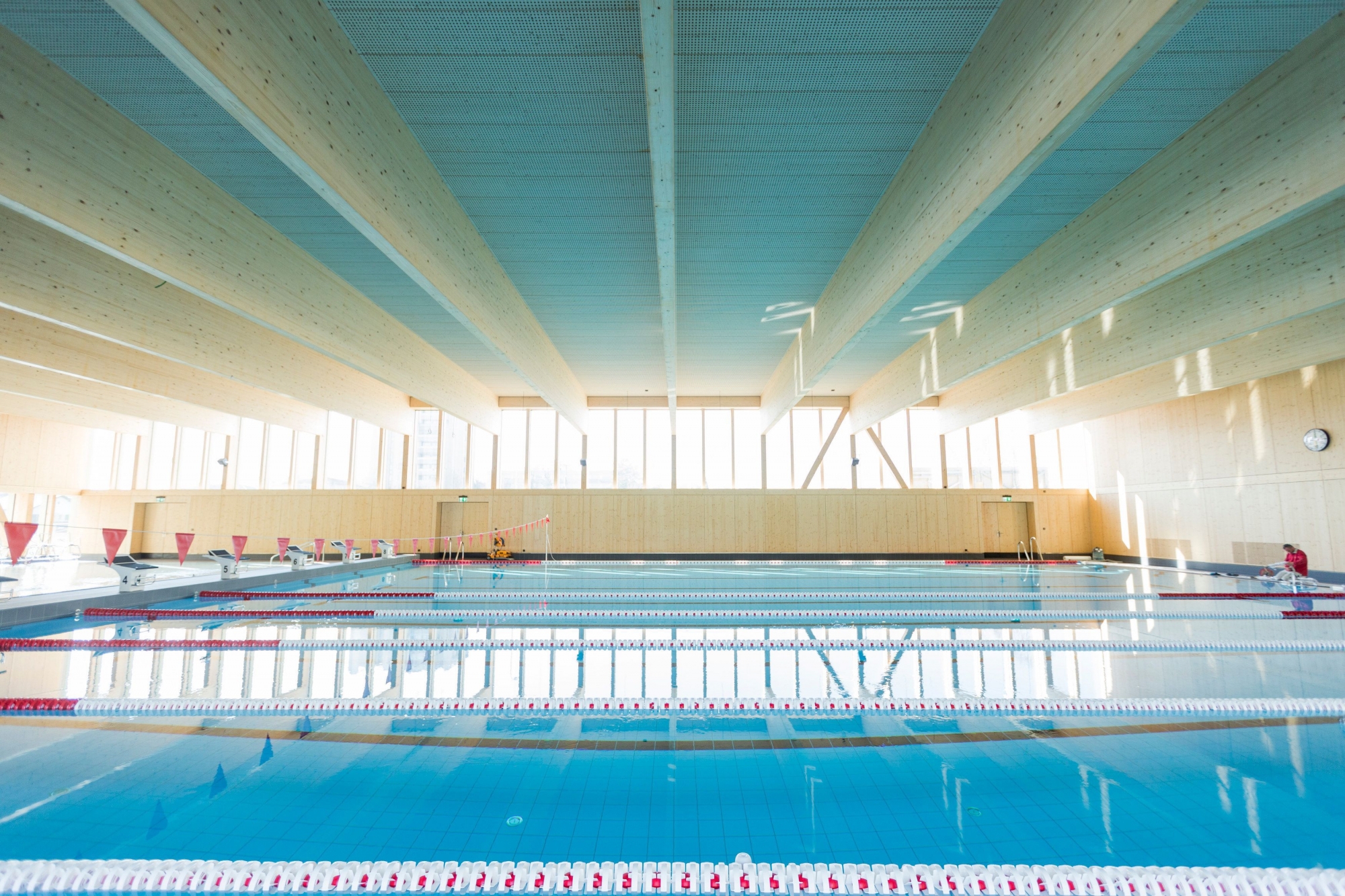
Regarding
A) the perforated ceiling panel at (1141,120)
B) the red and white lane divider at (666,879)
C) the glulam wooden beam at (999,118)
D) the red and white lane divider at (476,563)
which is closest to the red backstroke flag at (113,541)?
the red and white lane divider at (666,879)

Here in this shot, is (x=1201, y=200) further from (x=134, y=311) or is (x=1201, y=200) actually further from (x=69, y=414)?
(x=69, y=414)

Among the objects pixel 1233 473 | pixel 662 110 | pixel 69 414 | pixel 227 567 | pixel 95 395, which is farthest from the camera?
pixel 69 414

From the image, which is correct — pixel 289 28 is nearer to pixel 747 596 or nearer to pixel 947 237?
pixel 947 237

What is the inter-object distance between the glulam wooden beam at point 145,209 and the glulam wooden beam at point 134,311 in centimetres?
119

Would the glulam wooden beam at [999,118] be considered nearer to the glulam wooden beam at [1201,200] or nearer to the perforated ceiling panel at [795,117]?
the perforated ceiling panel at [795,117]

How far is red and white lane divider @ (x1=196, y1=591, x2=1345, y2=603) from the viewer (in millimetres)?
8633

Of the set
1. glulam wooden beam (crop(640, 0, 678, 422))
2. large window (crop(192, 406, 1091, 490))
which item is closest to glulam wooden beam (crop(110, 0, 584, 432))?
glulam wooden beam (crop(640, 0, 678, 422))

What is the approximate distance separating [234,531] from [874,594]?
53.0ft

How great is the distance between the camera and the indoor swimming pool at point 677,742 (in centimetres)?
239

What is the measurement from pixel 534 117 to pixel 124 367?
943 cm

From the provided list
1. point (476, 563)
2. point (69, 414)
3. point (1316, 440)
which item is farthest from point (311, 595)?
point (1316, 440)

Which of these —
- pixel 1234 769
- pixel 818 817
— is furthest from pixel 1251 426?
pixel 818 817

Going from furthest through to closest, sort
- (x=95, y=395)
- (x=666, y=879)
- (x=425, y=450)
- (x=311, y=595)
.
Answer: (x=425, y=450) → (x=95, y=395) → (x=311, y=595) → (x=666, y=879)

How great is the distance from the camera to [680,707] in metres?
3.91
